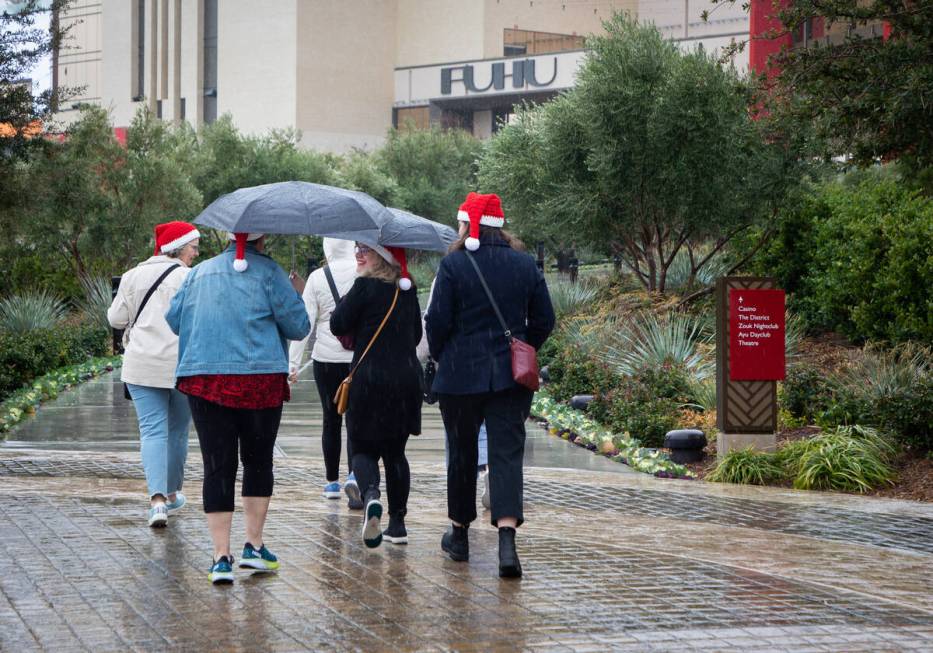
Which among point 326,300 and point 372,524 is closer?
point 372,524

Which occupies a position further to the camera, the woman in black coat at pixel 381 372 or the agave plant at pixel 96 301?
the agave plant at pixel 96 301

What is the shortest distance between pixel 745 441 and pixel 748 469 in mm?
559

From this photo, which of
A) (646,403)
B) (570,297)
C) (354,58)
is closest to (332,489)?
(646,403)

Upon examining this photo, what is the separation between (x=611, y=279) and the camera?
81.5 ft

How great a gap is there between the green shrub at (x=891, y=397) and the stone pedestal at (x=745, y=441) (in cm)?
86

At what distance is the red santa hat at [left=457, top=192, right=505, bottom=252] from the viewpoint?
22.7 feet

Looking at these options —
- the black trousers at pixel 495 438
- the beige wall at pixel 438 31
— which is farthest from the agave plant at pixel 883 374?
the beige wall at pixel 438 31

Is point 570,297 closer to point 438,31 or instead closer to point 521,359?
point 521,359

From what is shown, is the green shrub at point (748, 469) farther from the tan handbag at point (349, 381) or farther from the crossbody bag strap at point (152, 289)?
the crossbody bag strap at point (152, 289)

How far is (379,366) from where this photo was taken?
23.9 ft

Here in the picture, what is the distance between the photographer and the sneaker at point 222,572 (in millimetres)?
6371

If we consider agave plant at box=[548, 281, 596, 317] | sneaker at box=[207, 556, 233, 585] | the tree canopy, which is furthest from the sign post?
agave plant at box=[548, 281, 596, 317]

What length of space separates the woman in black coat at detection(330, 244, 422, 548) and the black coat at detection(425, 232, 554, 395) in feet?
1.39

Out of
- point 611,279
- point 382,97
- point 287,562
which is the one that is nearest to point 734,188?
point 611,279
